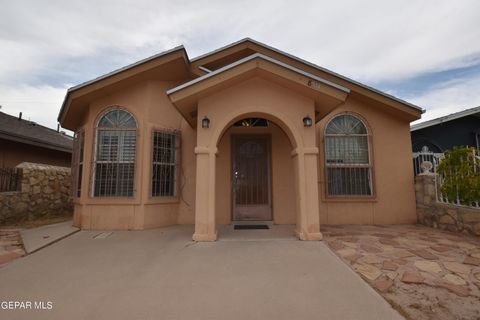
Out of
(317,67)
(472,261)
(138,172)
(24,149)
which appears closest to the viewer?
(472,261)

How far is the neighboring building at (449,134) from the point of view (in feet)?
27.9

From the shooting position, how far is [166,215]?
19.5 feet

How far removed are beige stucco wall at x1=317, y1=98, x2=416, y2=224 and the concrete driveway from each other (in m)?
2.55

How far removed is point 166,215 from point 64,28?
7.22 metres

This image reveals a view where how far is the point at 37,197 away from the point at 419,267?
10768 millimetres

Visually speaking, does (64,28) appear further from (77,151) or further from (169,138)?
(169,138)

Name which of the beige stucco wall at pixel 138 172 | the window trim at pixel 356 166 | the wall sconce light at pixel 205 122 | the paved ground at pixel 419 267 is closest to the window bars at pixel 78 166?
the beige stucco wall at pixel 138 172

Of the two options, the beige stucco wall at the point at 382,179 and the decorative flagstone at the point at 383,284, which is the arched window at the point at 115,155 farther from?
the decorative flagstone at the point at 383,284

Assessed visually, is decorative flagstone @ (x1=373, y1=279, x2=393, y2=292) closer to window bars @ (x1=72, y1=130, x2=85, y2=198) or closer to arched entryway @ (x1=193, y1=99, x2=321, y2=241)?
arched entryway @ (x1=193, y1=99, x2=321, y2=241)

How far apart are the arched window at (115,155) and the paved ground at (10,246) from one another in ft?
5.62

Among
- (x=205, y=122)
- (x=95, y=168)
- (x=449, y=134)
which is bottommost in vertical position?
(x=95, y=168)

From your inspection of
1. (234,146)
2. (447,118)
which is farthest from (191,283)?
(447,118)

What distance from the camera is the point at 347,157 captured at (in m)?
6.45

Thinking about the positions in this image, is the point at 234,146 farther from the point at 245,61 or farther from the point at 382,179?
the point at 382,179
